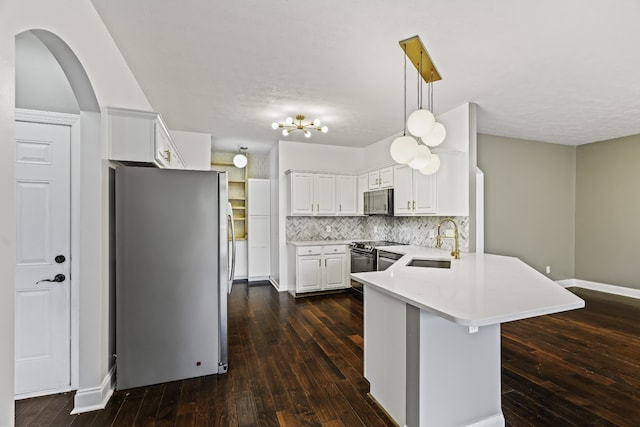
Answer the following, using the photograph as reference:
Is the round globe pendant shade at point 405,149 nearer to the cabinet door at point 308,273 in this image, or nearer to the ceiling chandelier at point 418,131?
the ceiling chandelier at point 418,131

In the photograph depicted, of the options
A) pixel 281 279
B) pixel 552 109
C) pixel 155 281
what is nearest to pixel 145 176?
pixel 155 281

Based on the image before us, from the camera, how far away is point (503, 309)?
146 centimetres

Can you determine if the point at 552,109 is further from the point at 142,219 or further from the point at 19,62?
the point at 19,62

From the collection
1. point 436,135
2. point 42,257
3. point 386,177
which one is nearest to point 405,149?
point 436,135

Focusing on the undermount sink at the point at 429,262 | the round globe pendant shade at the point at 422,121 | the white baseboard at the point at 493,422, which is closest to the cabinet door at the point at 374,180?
the undermount sink at the point at 429,262

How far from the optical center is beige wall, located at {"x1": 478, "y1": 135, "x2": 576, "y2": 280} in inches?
205

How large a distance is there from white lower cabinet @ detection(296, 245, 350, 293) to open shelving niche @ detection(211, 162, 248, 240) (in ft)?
6.61

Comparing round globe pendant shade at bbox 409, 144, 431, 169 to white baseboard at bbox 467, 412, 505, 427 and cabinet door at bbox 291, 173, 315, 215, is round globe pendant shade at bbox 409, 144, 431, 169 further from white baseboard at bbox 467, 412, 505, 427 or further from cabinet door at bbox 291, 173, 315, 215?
cabinet door at bbox 291, 173, 315, 215

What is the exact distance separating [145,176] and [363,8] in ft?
6.92

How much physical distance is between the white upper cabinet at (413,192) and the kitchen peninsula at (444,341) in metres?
1.98

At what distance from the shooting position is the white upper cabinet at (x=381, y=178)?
4910mm

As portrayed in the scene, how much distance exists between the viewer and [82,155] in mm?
2143

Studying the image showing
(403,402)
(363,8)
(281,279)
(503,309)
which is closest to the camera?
(503,309)

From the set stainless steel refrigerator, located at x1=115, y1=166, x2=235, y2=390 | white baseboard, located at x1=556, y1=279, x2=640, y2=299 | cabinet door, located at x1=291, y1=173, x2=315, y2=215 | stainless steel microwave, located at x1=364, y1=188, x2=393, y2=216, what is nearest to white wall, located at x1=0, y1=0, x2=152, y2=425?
stainless steel refrigerator, located at x1=115, y1=166, x2=235, y2=390
